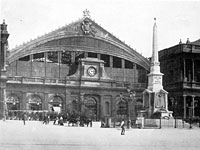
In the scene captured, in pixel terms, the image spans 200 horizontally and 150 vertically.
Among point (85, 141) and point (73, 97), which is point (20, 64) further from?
point (85, 141)

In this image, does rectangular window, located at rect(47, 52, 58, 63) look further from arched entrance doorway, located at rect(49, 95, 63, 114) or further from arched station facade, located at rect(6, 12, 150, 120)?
arched entrance doorway, located at rect(49, 95, 63, 114)

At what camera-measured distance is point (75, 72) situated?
168 feet

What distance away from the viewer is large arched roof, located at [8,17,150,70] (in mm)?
48450

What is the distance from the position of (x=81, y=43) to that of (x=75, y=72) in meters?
3.80

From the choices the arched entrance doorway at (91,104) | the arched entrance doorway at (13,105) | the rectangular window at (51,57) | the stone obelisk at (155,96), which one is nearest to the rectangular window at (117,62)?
the arched entrance doorway at (91,104)

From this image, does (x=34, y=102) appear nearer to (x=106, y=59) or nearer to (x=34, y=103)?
(x=34, y=103)

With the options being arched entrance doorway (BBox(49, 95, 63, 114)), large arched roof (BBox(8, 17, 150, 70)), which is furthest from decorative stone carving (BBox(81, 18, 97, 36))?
arched entrance doorway (BBox(49, 95, 63, 114))

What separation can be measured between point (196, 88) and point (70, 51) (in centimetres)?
1666

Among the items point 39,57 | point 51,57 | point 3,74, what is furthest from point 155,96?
point 39,57

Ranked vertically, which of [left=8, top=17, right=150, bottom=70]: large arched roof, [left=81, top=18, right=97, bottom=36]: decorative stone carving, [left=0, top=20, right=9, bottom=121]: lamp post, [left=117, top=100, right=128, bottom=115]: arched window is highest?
[left=81, top=18, right=97, bottom=36]: decorative stone carving

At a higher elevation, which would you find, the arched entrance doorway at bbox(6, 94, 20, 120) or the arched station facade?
the arched station facade

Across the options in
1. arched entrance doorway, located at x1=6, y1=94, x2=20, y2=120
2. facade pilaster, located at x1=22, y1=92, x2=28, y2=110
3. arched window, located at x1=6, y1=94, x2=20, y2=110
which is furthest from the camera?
facade pilaster, located at x1=22, y1=92, x2=28, y2=110

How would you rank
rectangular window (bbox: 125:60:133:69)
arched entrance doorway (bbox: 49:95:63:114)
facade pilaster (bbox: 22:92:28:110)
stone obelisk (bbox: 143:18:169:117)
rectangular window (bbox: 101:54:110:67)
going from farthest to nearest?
rectangular window (bbox: 125:60:133:69)
rectangular window (bbox: 101:54:110:67)
arched entrance doorway (bbox: 49:95:63:114)
facade pilaster (bbox: 22:92:28:110)
stone obelisk (bbox: 143:18:169:117)

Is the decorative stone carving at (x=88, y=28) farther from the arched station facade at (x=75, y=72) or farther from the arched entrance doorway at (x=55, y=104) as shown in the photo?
the arched entrance doorway at (x=55, y=104)
